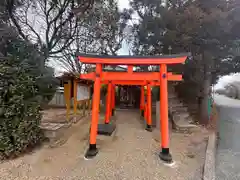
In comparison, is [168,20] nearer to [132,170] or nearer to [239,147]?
[239,147]

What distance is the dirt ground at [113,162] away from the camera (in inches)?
112

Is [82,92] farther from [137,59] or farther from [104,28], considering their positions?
[104,28]

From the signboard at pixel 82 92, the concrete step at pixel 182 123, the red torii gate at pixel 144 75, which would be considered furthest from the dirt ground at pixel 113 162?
the signboard at pixel 82 92

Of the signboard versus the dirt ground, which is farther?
the signboard

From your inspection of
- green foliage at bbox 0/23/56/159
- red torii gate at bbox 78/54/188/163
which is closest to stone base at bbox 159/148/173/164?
red torii gate at bbox 78/54/188/163

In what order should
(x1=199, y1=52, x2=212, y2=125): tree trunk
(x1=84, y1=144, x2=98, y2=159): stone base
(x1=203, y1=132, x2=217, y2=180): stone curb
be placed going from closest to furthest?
Result: 1. (x1=203, y1=132, x2=217, y2=180): stone curb
2. (x1=84, y1=144, x2=98, y2=159): stone base
3. (x1=199, y1=52, x2=212, y2=125): tree trunk

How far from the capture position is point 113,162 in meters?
3.24

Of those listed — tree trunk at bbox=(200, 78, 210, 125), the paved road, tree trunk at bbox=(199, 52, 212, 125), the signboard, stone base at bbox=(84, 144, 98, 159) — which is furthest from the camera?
tree trunk at bbox=(200, 78, 210, 125)

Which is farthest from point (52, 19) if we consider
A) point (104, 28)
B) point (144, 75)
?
point (144, 75)

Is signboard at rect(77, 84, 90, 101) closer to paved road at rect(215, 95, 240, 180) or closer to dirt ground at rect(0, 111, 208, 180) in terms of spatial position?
dirt ground at rect(0, 111, 208, 180)

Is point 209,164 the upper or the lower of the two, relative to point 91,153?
lower

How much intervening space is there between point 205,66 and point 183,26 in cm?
174

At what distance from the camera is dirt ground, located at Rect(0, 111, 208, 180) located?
2852 millimetres

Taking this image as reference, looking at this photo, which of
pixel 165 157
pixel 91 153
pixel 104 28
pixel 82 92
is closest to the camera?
pixel 165 157
